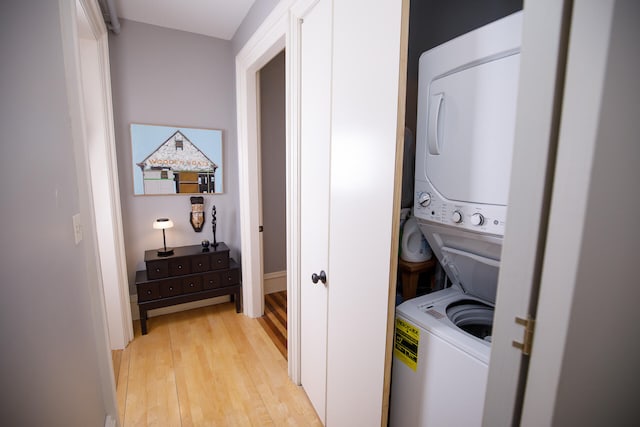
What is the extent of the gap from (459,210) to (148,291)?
2559 millimetres

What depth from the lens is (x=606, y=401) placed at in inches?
26.9

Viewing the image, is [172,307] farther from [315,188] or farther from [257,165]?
[315,188]

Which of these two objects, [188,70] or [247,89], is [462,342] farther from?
[188,70]

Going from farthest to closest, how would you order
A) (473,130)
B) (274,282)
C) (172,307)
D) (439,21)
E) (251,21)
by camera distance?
(274,282) < (172,307) < (251,21) < (439,21) < (473,130)

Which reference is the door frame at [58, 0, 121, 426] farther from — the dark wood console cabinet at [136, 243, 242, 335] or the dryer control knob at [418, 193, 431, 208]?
the dryer control knob at [418, 193, 431, 208]

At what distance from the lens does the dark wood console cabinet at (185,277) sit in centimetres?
246

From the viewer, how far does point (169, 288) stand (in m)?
2.54

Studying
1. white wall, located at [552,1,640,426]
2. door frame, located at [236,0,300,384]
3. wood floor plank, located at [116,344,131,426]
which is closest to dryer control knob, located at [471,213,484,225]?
white wall, located at [552,1,640,426]

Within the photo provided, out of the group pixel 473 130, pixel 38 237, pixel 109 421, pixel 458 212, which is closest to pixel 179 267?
pixel 109 421

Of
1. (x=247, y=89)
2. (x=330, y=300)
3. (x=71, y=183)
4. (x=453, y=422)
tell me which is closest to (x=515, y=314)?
(x=453, y=422)

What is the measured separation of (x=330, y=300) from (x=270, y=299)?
200 cm

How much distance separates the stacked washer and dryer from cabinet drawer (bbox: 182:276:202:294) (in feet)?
6.76

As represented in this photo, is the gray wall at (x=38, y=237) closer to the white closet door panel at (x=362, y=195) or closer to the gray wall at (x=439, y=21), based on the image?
the white closet door panel at (x=362, y=195)

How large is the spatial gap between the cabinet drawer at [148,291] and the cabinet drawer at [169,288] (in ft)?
0.13
